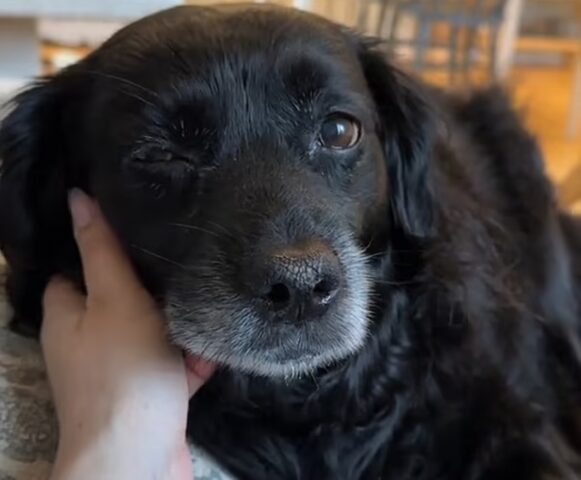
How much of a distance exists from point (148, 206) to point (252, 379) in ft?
0.71

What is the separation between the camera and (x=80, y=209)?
109 centimetres

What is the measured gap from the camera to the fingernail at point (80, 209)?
3.56 ft

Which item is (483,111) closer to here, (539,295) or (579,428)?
(539,295)

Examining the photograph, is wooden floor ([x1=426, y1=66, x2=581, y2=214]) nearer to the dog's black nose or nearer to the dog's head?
the dog's head

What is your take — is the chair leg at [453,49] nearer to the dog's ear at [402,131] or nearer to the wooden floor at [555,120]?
the wooden floor at [555,120]

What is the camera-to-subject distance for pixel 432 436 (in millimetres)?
1209

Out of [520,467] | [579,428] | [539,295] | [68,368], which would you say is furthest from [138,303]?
[539,295]

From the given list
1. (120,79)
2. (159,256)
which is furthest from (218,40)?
(159,256)

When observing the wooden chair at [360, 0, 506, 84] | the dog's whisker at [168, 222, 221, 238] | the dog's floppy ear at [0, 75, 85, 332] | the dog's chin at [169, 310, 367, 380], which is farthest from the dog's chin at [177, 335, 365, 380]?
the wooden chair at [360, 0, 506, 84]

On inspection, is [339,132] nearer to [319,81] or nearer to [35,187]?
[319,81]

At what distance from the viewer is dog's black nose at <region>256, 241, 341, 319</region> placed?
0.88 metres

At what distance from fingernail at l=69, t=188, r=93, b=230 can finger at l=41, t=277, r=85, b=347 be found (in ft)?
0.23

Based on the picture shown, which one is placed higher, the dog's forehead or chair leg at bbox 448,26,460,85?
the dog's forehead

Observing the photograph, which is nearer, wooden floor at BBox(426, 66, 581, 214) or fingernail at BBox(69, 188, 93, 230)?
fingernail at BBox(69, 188, 93, 230)
